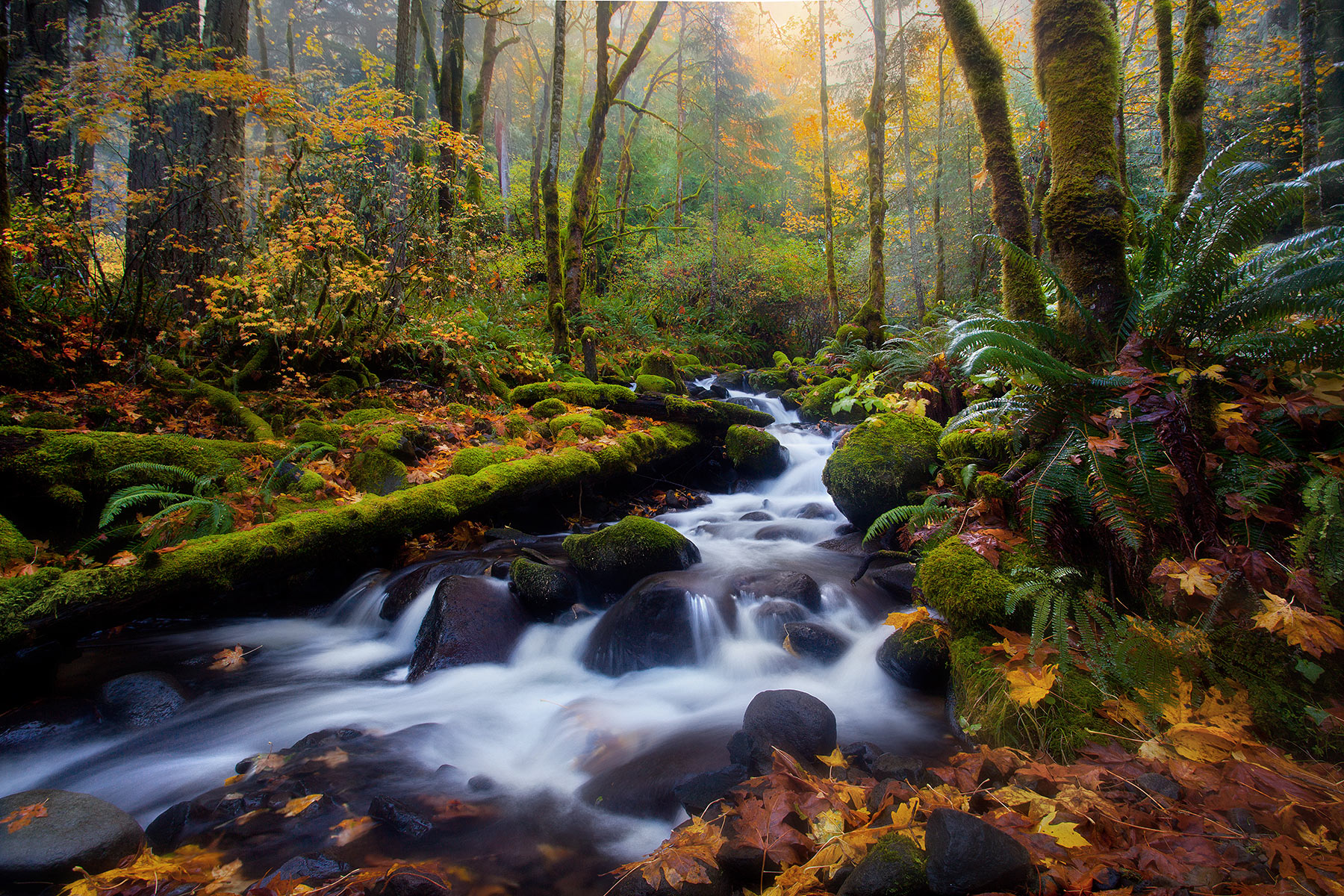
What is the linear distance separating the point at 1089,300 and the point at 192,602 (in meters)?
7.08

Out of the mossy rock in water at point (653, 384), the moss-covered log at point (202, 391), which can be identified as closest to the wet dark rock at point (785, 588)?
the moss-covered log at point (202, 391)

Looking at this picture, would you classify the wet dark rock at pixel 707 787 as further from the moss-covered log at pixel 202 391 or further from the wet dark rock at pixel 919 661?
the moss-covered log at pixel 202 391

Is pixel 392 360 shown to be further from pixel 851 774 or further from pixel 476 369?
pixel 851 774

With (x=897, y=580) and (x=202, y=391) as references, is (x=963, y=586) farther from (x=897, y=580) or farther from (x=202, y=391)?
(x=202, y=391)

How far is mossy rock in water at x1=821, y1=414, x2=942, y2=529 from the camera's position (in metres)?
5.69

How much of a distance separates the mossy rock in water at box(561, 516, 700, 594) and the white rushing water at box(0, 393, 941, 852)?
478 mm

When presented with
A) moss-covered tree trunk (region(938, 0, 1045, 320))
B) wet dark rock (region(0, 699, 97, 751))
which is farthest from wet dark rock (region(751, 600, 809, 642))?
wet dark rock (region(0, 699, 97, 751))

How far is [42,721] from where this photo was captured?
3.38 m

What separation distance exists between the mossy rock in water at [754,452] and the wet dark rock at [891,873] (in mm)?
7673

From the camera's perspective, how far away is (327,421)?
7008 mm

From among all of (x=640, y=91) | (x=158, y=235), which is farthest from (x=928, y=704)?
(x=640, y=91)

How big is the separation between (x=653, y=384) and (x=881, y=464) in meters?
5.87

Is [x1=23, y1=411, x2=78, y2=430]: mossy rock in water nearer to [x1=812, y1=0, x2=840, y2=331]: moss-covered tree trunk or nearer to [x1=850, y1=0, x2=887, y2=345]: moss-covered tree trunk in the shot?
[x1=850, y1=0, x2=887, y2=345]: moss-covered tree trunk

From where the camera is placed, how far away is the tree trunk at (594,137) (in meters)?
12.1
